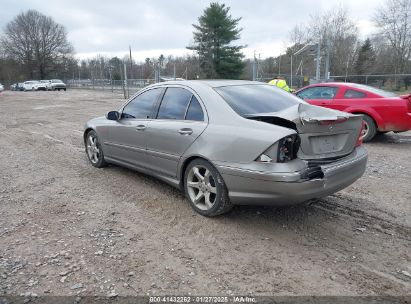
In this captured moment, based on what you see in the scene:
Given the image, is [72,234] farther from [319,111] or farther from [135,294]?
[319,111]

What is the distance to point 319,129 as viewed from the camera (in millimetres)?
3533

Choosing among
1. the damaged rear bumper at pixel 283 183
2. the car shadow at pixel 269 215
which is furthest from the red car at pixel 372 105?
the damaged rear bumper at pixel 283 183

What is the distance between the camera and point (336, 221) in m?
3.97

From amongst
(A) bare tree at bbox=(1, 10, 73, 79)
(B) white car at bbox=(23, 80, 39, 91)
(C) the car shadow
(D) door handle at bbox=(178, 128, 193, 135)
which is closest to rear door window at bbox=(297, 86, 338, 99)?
(C) the car shadow

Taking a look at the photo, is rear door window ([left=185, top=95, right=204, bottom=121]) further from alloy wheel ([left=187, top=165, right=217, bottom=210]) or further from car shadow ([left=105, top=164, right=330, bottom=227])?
car shadow ([left=105, top=164, right=330, bottom=227])

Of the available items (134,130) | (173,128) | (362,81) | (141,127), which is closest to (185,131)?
(173,128)

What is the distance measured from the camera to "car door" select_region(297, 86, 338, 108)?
8.85m

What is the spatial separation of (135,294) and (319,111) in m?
2.58

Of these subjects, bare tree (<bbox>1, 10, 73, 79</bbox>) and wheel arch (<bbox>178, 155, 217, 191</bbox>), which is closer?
wheel arch (<bbox>178, 155, 217, 191</bbox>)

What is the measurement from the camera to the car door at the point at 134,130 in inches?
192

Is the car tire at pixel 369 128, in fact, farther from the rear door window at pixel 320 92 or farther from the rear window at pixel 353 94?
the rear door window at pixel 320 92

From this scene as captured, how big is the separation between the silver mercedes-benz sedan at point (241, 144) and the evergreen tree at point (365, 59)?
46.4m

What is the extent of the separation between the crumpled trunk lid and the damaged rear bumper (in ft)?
0.48

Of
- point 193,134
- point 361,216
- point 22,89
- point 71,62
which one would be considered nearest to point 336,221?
point 361,216
